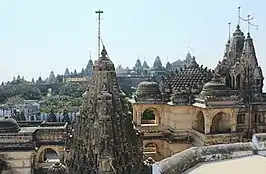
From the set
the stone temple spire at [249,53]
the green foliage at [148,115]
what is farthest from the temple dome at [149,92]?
the green foliage at [148,115]

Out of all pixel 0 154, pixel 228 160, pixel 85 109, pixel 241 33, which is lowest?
pixel 0 154

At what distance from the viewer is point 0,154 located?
2030 centimetres

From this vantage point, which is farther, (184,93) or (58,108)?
(58,108)

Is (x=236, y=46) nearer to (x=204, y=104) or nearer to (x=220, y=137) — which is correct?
(x=204, y=104)

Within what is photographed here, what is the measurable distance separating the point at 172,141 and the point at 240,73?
512cm

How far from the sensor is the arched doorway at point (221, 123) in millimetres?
21516

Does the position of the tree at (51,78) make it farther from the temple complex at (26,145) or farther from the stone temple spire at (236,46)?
the stone temple spire at (236,46)

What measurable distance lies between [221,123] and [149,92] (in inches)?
158

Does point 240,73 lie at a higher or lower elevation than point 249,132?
higher

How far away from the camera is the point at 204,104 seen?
20.4 meters

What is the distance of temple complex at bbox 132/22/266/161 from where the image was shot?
20703 mm

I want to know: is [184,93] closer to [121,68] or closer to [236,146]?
[236,146]

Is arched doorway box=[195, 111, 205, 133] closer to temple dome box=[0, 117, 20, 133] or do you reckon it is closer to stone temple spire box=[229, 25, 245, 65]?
stone temple spire box=[229, 25, 245, 65]

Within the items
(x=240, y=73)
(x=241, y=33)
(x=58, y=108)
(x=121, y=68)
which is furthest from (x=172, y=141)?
(x=121, y=68)
